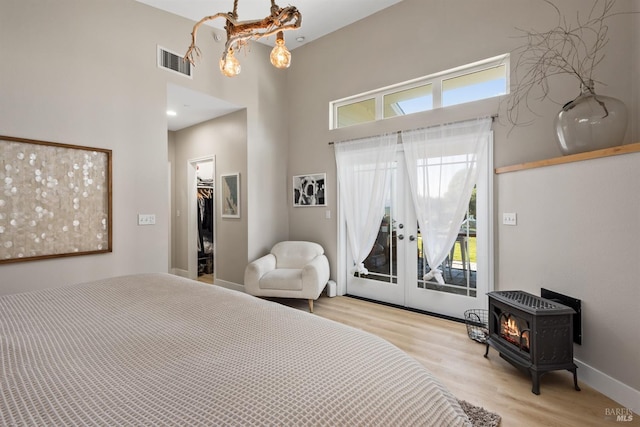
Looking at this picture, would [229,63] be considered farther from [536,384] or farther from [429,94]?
[536,384]

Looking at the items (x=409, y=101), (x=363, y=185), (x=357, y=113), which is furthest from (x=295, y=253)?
(x=409, y=101)

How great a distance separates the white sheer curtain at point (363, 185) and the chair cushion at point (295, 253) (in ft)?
1.71

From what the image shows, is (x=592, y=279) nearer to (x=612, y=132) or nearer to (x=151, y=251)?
(x=612, y=132)

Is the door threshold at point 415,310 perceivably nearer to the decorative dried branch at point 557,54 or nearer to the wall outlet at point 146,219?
the decorative dried branch at point 557,54

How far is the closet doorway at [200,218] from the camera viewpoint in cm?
514

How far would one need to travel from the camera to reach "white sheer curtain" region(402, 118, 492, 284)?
3.02 metres

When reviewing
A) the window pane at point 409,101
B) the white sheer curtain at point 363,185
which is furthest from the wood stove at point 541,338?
the window pane at point 409,101

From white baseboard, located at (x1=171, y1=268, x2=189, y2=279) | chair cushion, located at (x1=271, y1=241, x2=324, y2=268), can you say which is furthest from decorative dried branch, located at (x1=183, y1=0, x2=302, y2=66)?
white baseboard, located at (x1=171, y1=268, x2=189, y2=279)

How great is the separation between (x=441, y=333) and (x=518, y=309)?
3.03 ft

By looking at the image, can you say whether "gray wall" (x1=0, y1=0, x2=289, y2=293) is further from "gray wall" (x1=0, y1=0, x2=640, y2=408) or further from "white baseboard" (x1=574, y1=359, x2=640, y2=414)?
"white baseboard" (x1=574, y1=359, x2=640, y2=414)

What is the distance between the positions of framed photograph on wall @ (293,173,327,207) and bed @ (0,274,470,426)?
10.1 ft

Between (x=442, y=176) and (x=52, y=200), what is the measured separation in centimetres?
372

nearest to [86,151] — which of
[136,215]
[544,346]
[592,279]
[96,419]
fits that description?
[136,215]

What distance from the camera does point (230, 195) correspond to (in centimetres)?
439
